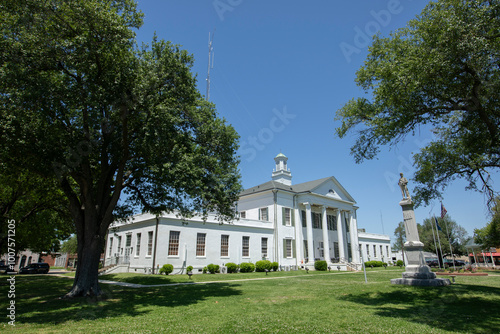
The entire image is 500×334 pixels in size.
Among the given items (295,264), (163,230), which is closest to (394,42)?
(163,230)

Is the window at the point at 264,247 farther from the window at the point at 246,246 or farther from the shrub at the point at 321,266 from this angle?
the shrub at the point at 321,266

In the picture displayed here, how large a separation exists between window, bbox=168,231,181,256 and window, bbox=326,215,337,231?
24.3m

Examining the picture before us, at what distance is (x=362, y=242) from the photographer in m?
50.9

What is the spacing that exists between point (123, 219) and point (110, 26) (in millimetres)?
10965

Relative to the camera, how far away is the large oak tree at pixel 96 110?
10.4 m

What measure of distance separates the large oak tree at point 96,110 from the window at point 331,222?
31.3 metres

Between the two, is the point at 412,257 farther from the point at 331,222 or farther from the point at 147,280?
the point at 331,222

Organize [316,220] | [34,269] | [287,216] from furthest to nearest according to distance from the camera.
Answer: [316,220] → [34,269] → [287,216]

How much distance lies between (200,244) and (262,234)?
8683 mm

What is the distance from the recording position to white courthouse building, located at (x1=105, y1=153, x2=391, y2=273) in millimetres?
26641

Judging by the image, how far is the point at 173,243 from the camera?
26.4 meters

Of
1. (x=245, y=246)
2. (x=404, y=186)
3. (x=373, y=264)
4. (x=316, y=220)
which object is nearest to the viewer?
(x=404, y=186)

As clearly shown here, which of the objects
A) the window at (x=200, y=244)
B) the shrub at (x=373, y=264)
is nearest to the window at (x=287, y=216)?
the window at (x=200, y=244)

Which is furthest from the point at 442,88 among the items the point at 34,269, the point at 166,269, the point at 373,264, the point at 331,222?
the point at 34,269
